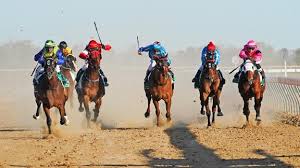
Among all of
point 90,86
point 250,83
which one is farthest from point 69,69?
point 250,83

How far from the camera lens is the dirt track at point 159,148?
11.4 m

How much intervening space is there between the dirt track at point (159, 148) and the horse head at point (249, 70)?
52.2 inches

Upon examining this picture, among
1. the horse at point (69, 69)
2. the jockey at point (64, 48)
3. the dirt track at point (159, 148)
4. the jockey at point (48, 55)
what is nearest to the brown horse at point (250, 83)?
the dirt track at point (159, 148)

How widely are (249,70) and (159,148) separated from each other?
5.47m

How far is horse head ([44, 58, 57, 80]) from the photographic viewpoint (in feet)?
52.9

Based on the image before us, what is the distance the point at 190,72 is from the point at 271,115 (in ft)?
108

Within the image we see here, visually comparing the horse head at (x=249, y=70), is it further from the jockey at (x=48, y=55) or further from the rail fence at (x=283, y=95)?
the jockey at (x=48, y=55)

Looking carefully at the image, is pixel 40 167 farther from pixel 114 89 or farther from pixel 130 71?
pixel 130 71

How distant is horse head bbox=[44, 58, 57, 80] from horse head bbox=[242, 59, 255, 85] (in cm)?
525

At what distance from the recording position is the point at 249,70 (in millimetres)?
17938

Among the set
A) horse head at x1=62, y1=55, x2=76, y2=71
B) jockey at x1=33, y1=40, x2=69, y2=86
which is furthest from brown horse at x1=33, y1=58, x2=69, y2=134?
horse head at x1=62, y1=55, x2=76, y2=71

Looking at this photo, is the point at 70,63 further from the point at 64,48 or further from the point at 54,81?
the point at 54,81

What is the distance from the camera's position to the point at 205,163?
11281mm

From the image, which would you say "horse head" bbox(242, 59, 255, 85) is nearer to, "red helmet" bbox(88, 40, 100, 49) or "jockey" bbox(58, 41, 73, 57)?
"red helmet" bbox(88, 40, 100, 49)
